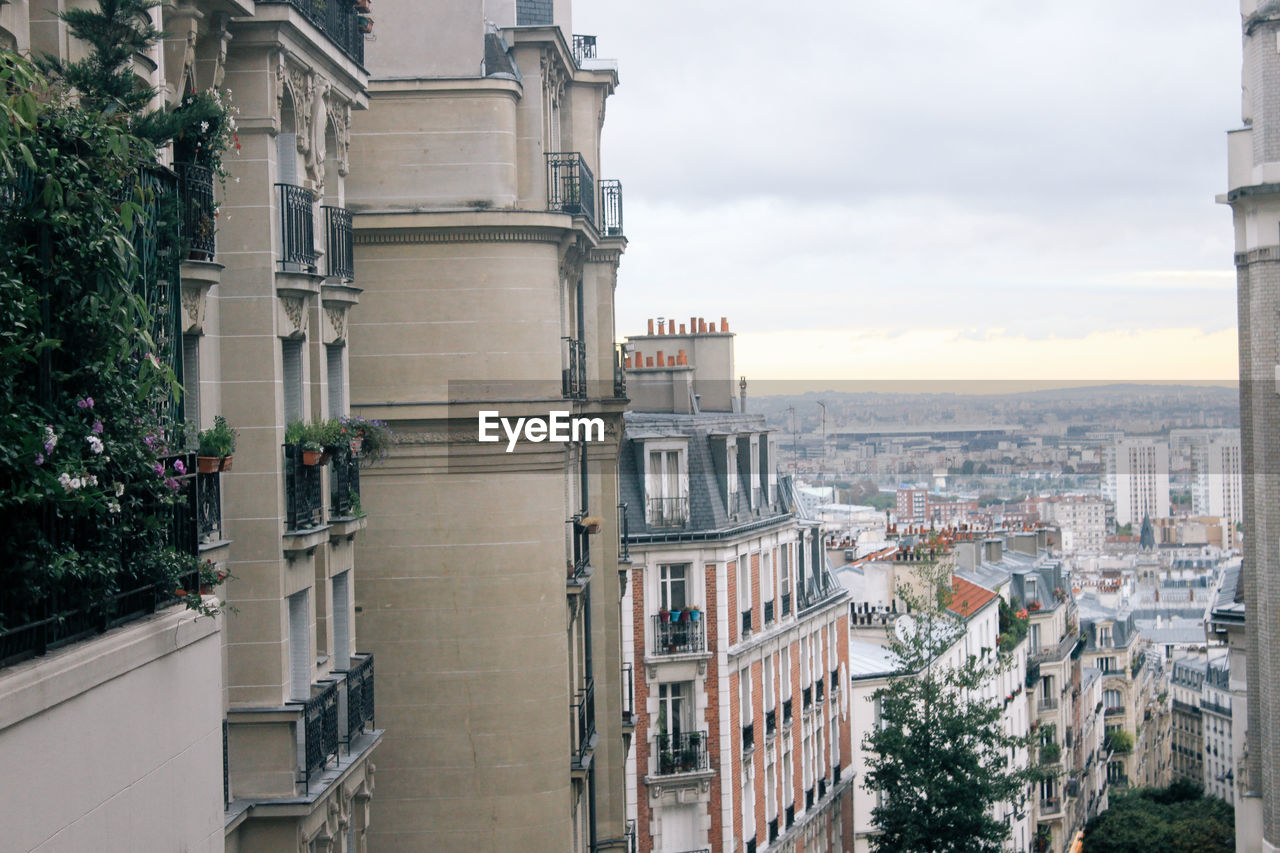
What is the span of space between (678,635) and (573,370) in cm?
1605

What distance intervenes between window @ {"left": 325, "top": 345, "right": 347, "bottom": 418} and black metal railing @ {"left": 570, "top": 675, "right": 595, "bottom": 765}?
312 inches

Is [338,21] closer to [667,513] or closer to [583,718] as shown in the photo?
[583,718]

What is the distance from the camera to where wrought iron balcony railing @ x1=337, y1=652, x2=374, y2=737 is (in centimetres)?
1673

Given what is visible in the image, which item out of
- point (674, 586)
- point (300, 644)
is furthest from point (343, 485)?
point (674, 586)

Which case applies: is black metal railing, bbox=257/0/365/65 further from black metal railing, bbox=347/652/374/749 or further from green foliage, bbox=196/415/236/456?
black metal railing, bbox=347/652/374/749

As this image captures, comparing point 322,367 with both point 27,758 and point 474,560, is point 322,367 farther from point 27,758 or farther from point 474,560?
point 27,758

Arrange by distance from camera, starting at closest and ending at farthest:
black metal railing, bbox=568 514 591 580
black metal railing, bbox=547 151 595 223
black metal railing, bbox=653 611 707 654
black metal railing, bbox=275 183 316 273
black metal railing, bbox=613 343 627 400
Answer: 1. black metal railing, bbox=275 183 316 273
2. black metal railing, bbox=547 151 595 223
3. black metal railing, bbox=568 514 591 580
4. black metal railing, bbox=613 343 627 400
5. black metal railing, bbox=653 611 707 654

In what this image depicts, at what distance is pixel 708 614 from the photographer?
39.9 m

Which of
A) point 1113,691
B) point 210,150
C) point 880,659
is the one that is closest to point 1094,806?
point 1113,691

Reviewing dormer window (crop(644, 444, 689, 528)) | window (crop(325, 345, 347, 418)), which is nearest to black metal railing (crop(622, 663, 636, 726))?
dormer window (crop(644, 444, 689, 528))

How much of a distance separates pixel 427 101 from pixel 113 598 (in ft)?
45.6

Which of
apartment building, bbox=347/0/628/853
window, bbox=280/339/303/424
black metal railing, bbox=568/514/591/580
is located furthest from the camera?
black metal railing, bbox=568/514/591/580

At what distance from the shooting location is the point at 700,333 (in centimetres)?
4478

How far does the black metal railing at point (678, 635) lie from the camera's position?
3931 cm
